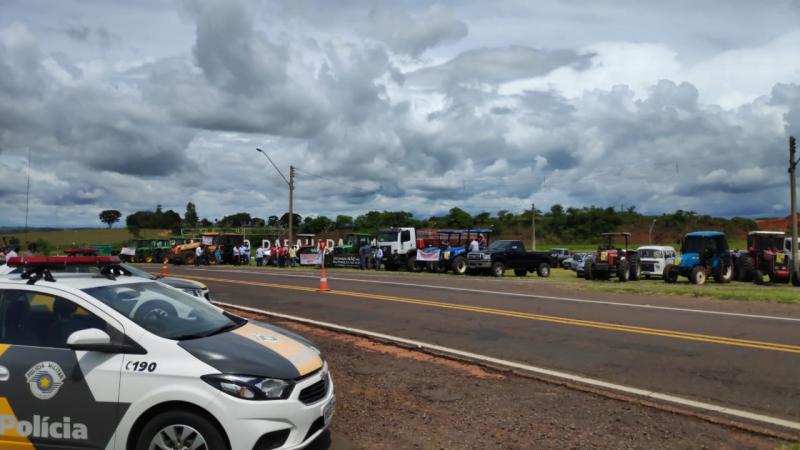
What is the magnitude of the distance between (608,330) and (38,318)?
9072 mm

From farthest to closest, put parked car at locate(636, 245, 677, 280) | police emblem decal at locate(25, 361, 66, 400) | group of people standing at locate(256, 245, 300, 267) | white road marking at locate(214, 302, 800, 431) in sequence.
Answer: group of people standing at locate(256, 245, 300, 267), parked car at locate(636, 245, 677, 280), white road marking at locate(214, 302, 800, 431), police emblem decal at locate(25, 361, 66, 400)

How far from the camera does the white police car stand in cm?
411

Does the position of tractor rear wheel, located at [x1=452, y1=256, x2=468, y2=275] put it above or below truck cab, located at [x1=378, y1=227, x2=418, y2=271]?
below

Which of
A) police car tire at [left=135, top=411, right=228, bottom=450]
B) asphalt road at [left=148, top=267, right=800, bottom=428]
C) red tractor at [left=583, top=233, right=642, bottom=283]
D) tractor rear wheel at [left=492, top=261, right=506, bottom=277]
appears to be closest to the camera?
police car tire at [left=135, top=411, right=228, bottom=450]

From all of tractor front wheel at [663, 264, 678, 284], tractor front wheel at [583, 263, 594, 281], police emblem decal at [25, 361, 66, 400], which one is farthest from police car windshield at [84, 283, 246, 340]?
tractor front wheel at [663, 264, 678, 284]

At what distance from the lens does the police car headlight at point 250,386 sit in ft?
13.6

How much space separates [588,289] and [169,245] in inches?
1561

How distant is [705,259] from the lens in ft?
80.8

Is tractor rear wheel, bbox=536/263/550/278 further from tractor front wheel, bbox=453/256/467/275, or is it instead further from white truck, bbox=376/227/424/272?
white truck, bbox=376/227/424/272

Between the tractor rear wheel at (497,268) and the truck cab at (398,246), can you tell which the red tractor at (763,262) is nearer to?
the tractor rear wheel at (497,268)

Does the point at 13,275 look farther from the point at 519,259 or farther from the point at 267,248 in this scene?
the point at 267,248

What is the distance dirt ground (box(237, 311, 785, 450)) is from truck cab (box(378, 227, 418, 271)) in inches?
1030

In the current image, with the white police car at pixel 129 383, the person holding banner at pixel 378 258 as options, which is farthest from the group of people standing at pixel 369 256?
the white police car at pixel 129 383

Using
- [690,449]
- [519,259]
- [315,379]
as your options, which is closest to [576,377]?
[690,449]
